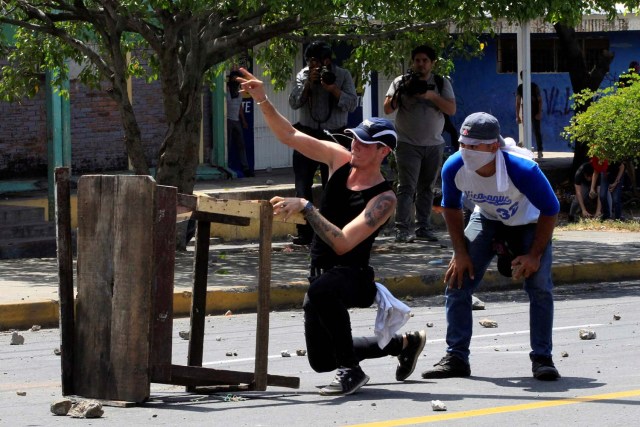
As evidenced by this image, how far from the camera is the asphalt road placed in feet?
22.0

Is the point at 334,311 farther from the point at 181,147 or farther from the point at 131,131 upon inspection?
the point at 131,131

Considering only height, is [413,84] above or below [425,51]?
below

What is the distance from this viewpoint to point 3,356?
911 cm

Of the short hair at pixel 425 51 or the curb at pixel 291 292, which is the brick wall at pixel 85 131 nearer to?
the short hair at pixel 425 51

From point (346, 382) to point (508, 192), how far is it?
1414mm

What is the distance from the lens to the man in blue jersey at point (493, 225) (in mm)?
7508

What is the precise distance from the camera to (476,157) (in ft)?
24.6

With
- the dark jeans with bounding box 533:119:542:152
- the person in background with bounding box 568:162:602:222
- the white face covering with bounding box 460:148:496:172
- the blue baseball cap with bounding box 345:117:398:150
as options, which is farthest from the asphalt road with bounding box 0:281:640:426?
the dark jeans with bounding box 533:119:542:152

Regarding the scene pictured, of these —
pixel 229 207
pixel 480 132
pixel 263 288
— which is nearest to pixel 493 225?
pixel 480 132

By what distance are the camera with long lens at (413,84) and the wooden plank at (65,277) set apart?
701cm

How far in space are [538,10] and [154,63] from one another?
15.8ft

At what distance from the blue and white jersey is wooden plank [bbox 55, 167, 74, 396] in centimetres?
216

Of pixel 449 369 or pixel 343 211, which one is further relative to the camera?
pixel 449 369

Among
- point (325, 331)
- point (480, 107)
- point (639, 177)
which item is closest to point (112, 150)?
point (639, 177)
